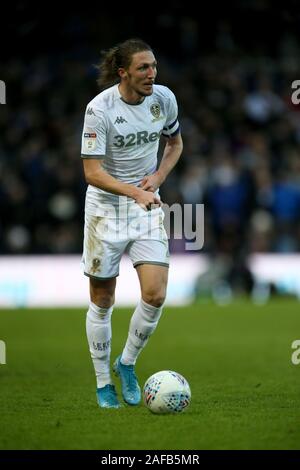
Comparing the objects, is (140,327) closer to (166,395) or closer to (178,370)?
(166,395)

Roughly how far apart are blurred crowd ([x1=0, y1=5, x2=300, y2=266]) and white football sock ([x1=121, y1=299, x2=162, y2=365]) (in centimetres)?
995

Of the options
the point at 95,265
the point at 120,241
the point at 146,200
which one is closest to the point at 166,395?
the point at 95,265

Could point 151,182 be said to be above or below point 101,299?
above

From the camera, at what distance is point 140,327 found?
26.9 ft

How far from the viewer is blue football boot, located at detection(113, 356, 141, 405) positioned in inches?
324

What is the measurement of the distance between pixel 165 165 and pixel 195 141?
12380mm

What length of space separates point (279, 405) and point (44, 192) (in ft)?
36.5

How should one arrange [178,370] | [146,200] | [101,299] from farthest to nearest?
[178,370]
[101,299]
[146,200]

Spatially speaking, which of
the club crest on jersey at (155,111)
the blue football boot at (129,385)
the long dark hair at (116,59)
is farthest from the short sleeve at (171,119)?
the blue football boot at (129,385)

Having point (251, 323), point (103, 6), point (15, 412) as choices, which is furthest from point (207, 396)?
point (103, 6)

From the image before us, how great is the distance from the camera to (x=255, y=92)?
2156 centimetres

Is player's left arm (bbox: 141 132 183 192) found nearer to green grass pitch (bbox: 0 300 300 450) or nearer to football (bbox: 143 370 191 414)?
football (bbox: 143 370 191 414)

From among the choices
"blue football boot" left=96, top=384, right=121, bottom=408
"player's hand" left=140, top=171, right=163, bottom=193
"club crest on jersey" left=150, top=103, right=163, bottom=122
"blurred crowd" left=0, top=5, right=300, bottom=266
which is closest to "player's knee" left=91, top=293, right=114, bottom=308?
"blue football boot" left=96, top=384, right=121, bottom=408

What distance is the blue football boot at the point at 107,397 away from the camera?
Answer: 8.12 meters
